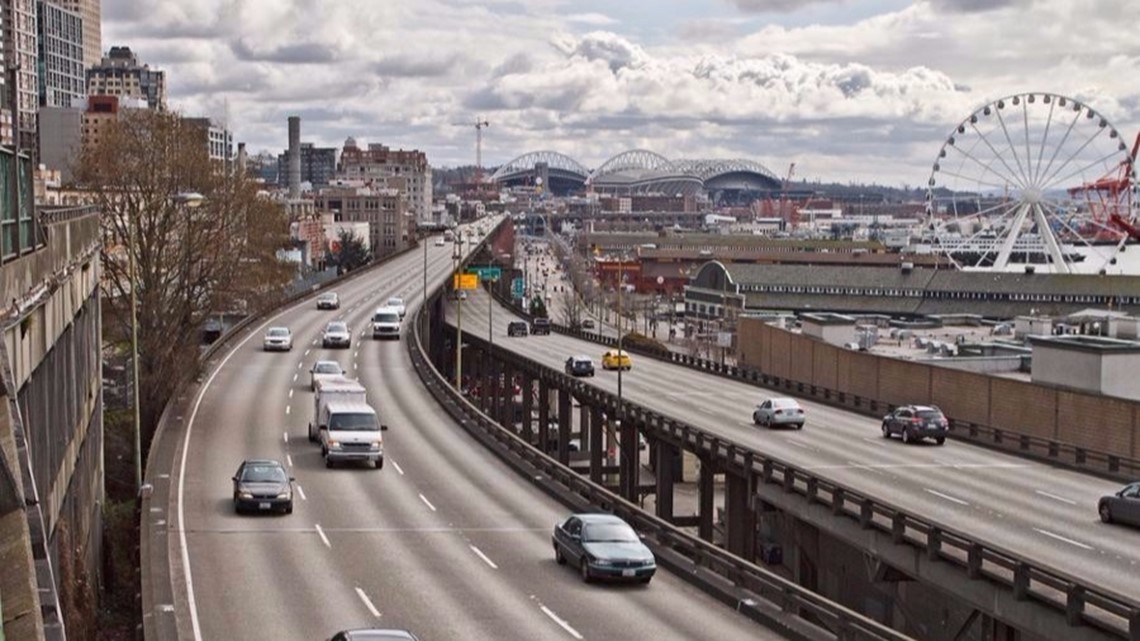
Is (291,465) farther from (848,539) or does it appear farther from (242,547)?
(848,539)

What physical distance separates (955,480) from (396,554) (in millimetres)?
18214

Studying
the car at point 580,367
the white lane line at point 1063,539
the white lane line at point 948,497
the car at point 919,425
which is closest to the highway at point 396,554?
the white lane line at point 1063,539

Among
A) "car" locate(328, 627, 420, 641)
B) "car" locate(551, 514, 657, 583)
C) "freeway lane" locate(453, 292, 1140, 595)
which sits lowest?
"freeway lane" locate(453, 292, 1140, 595)

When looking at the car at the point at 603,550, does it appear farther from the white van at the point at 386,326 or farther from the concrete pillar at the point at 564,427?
the white van at the point at 386,326

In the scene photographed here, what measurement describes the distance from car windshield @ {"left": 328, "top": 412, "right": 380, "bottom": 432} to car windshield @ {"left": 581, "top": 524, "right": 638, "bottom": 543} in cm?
1594

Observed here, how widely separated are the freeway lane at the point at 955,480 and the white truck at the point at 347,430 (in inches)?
486

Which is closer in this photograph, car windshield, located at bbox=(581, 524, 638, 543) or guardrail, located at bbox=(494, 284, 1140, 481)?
car windshield, located at bbox=(581, 524, 638, 543)

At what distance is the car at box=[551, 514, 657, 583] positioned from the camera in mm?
28797

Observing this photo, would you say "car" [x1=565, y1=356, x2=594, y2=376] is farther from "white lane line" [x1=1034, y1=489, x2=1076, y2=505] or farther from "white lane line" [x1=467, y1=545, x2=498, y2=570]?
"white lane line" [x1=467, y1=545, x2=498, y2=570]

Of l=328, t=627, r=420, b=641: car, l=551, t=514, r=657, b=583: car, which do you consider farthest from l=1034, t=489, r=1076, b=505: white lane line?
l=328, t=627, r=420, b=641: car

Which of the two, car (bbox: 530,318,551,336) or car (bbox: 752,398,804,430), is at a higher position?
car (bbox: 752,398,804,430)

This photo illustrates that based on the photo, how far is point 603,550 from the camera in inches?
1150

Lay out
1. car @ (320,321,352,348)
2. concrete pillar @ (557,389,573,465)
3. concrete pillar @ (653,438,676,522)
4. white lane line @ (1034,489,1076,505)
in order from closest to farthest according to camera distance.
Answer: white lane line @ (1034,489,1076,505) < concrete pillar @ (653,438,676,522) < concrete pillar @ (557,389,573,465) < car @ (320,321,352,348)

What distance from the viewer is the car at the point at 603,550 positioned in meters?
28.8
